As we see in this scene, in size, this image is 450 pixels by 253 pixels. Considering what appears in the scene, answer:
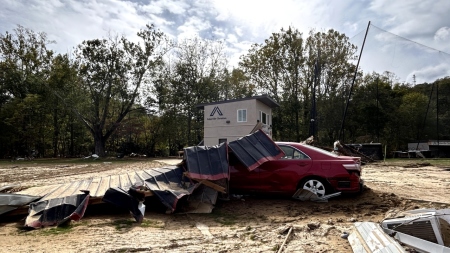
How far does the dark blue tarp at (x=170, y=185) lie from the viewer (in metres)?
5.78

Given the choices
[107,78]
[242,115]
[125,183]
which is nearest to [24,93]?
[107,78]

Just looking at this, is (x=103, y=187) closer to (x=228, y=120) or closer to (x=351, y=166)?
(x=351, y=166)

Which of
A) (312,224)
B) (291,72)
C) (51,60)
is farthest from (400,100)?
(51,60)

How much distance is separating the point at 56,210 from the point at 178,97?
31.6 m

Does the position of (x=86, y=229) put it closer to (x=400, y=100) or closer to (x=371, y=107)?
(x=371, y=107)

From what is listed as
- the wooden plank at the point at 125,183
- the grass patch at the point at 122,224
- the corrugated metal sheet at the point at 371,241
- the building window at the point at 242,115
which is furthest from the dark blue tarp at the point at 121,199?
the building window at the point at 242,115

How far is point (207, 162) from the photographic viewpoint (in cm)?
646

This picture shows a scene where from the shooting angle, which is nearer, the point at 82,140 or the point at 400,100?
the point at 400,100

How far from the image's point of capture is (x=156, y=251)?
12.3 feet

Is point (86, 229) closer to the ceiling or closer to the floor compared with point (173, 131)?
closer to the floor

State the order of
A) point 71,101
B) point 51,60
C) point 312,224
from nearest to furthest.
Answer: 1. point 312,224
2. point 71,101
3. point 51,60

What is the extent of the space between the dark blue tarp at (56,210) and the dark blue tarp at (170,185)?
1.26 m

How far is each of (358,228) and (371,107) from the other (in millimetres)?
32449

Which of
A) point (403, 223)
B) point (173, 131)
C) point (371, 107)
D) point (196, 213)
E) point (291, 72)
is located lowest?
point (196, 213)
